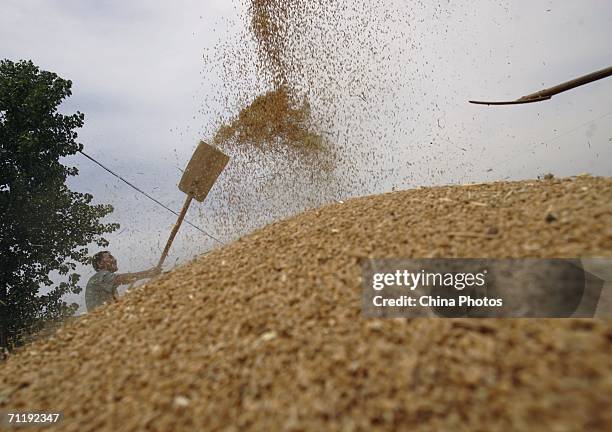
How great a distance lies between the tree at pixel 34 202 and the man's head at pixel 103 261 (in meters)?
3.65

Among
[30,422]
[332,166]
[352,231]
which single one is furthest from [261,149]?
[30,422]

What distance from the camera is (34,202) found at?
27.0 ft

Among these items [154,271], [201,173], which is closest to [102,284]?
[154,271]

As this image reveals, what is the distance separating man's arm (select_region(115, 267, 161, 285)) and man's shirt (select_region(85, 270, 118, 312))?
66 millimetres

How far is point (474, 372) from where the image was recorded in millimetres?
1274

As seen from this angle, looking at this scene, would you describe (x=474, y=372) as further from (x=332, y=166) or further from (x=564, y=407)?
(x=332, y=166)

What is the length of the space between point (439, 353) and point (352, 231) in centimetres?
135

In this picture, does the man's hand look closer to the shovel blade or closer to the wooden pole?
the shovel blade

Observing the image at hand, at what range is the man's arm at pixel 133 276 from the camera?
5.36 meters

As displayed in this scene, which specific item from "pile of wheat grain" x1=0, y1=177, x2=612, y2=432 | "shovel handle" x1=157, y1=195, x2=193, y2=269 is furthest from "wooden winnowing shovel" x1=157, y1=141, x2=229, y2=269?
"pile of wheat grain" x1=0, y1=177, x2=612, y2=432

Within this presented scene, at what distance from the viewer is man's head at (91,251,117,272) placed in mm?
5570

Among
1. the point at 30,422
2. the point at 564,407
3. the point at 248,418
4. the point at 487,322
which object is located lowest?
the point at 30,422

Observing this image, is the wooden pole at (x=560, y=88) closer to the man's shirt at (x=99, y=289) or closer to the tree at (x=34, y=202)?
the man's shirt at (x=99, y=289)

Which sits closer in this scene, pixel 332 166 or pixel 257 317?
pixel 257 317
